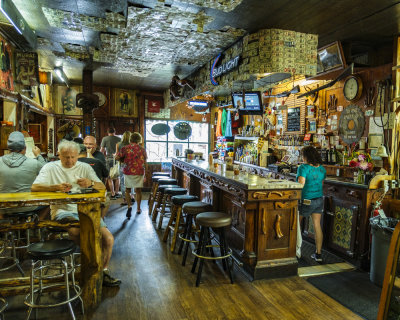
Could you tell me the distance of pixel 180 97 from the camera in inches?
285

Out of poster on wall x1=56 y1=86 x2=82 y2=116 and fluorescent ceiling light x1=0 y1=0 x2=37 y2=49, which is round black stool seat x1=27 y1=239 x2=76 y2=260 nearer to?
fluorescent ceiling light x1=0 y1=0 x2=37 y2=49

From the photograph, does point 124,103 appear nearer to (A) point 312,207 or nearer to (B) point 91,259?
(A) point 312,207

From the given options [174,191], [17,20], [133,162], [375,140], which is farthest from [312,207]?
[17,20]

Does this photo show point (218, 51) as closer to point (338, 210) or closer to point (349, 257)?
point (338, 210)

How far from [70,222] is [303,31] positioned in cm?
371

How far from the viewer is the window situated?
9438 mm

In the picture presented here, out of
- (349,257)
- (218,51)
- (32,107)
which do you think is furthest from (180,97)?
(349,257)

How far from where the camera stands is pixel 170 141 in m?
9.73

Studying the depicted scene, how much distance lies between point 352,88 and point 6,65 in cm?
543

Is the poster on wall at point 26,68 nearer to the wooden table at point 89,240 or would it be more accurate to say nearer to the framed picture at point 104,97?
the wooden table at point 89,240

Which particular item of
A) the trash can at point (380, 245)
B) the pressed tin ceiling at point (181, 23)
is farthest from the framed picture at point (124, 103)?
the trash can at point (380, 245)

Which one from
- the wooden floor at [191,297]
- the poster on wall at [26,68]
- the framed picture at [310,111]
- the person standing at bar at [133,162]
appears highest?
the poster on wall at [26,68]

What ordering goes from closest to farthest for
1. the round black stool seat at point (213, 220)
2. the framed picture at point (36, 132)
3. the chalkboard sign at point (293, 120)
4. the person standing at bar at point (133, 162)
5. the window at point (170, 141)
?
the round black stool seat at point (213, 220), the person standing at bar at point (133, 162), the chalkboard sign at point (293, 120), the framed picture at point (36, 132), the window at point (170, 141)

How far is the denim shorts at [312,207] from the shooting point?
382 centimetres
